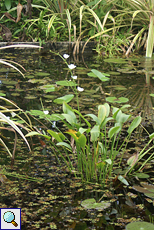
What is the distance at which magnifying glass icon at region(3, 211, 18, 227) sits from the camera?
1.40m

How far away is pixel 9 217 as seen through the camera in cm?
142

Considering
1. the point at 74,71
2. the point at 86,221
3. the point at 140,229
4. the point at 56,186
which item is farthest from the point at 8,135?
the point at 74,71

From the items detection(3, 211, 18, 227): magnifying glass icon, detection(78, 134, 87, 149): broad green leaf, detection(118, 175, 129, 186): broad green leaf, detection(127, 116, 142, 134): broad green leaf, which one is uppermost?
detection(127, 116, 142, 134): broad green leaf

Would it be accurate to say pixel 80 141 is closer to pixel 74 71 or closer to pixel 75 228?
pixel 75 228

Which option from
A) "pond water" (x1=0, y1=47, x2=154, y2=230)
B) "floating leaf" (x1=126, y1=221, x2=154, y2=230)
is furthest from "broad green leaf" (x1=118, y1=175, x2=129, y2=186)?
"floating leaf" (x1=126, y1=221, x2=154, y2=230)

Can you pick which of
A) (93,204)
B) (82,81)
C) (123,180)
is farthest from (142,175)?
(82,81)

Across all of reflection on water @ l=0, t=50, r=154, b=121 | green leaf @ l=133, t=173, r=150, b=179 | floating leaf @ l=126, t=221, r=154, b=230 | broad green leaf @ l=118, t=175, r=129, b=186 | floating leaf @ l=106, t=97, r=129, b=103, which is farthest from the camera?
reflection on water @ l=0, t=50, r=154, b=121

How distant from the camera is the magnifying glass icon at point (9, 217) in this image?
1.40 metres

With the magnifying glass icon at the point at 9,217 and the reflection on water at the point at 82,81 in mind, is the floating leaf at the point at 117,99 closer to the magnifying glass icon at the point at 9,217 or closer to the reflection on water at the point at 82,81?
the reflection on water at the point at 82,81

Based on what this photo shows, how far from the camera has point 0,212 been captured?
1467 millimetres

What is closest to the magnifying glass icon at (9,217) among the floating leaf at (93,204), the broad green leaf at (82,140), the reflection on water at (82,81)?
the floating leaf at (93,204)

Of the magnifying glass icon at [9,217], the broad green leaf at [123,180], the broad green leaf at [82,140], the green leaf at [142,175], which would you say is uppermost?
the broad green leaf at [82,140]

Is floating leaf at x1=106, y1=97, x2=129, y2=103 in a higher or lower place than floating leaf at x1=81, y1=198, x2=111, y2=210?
higher

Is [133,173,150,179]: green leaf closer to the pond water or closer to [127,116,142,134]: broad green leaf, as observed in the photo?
the pond water
